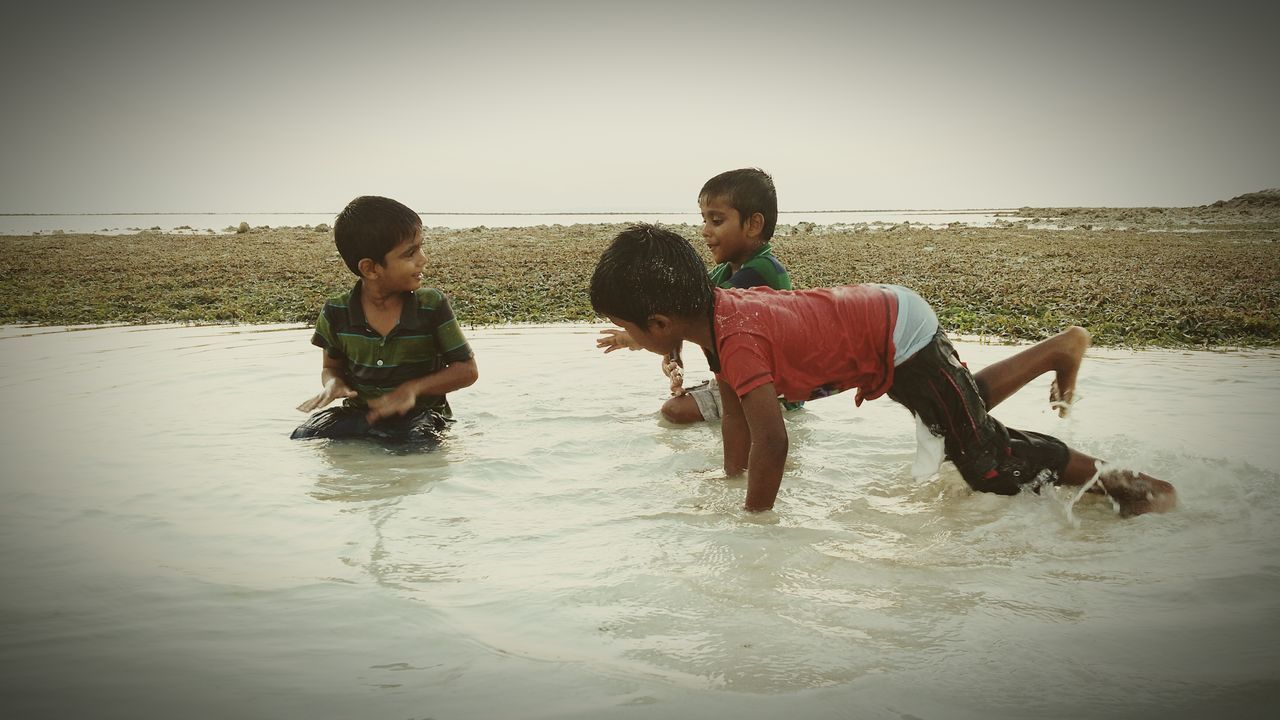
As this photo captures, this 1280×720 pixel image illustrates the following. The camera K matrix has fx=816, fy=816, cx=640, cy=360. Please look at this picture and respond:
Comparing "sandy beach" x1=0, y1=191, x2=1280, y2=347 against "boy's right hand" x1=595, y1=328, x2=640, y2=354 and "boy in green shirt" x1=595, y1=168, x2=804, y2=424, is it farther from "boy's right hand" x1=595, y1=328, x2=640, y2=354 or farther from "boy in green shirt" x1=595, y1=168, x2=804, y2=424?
"boy's right hand" x1=595, y1=328, x2=640, y2=354

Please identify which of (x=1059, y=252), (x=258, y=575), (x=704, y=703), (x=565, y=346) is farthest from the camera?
(x=1059, y=252)

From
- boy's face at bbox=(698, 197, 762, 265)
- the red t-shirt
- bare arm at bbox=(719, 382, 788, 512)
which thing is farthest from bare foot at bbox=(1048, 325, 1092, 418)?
boy's face at bbox=(698, 197, 762, 265)

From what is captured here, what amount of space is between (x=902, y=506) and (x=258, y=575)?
99.2 inches

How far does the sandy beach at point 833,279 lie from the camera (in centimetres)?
798

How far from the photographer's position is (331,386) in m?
4.26

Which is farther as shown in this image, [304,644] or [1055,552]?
[1055,552]

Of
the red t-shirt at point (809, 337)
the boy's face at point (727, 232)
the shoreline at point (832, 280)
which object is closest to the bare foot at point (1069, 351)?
the red t-shirt at point (809, 337)

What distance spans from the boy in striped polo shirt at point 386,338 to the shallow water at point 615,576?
25 centimetres

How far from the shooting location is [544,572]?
2.76 metres

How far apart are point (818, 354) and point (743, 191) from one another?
6.02 feet

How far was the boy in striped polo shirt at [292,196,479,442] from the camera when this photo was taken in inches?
170

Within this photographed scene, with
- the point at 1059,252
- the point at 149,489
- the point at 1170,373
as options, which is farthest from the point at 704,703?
the point at 1059,252

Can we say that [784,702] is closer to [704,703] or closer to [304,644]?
[704,703]

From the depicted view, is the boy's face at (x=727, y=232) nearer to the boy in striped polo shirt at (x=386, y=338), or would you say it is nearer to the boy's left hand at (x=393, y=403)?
the boy in striped polo shirt at (x=386, y=338)
